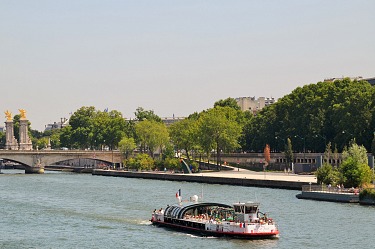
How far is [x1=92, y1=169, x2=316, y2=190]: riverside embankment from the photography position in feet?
389

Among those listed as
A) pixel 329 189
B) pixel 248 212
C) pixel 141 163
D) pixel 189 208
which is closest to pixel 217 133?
pixel 141 163

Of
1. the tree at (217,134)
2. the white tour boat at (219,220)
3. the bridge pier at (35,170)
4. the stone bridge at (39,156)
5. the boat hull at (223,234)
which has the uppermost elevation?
the tree at (217,134)

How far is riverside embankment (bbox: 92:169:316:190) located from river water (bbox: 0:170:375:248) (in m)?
3.33

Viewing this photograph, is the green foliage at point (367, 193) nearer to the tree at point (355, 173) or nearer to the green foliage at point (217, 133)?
the tree at point (355, 173)

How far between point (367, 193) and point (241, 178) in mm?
42374

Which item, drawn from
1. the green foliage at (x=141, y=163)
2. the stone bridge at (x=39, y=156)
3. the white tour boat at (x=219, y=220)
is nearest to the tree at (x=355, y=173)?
the white tour boat at (x=219, y=220)

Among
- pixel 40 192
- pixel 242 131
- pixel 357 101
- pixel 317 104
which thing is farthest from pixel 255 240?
pixel 242 131

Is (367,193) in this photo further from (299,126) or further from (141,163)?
(141,163)

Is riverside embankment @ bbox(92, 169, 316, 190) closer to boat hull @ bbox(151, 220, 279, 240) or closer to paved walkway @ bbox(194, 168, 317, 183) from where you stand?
paved walkway @ bbox(194, 168, 317, 183)

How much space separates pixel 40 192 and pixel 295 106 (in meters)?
61.5

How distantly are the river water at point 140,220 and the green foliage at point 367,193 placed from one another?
1.75m

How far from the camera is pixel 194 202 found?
78062mm

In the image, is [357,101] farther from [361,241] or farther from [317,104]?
[361,241]

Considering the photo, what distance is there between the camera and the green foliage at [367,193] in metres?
88.8
